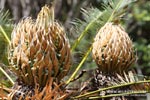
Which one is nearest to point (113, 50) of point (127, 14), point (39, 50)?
point (39, 50)

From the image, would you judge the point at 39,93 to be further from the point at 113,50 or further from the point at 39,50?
the point at 113,50

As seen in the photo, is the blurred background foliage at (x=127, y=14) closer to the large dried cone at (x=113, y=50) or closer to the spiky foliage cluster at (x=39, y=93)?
the large dried cone at (x=113, y=50)

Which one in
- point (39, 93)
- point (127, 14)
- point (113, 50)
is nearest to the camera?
point (39, 93)

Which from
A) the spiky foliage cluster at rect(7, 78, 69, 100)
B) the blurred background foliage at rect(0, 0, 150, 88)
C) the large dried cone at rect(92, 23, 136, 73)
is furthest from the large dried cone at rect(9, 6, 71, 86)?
the blurred background foliage at rect(0, 0, 150, 88)

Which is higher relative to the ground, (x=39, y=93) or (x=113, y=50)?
(x=113, y=50)

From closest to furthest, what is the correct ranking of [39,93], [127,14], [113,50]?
[39,93] → [113,50] → [127,14]

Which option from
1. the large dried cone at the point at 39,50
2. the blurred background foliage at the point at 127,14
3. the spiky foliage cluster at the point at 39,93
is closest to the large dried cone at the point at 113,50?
the large dried cone at the point at 39,50

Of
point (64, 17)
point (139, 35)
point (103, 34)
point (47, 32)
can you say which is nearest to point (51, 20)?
point (47, 32)
